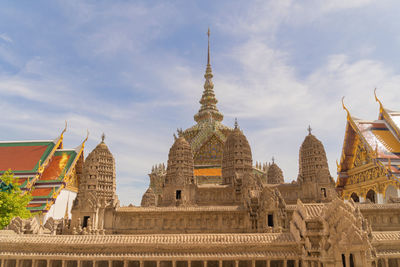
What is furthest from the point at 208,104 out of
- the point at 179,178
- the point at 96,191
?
the point at 96,191

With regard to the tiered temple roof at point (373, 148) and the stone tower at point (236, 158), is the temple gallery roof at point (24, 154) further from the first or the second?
the tiered temple roof at point (373, 148)

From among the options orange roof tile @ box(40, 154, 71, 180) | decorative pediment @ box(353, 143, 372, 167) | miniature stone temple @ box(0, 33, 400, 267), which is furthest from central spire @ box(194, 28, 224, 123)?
orange roof tile @ box(40, 154, 71, 180)

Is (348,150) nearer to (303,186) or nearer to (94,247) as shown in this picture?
(303,186)

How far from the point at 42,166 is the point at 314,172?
41.7 metres

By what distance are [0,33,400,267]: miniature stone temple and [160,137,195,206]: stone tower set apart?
0.15 m

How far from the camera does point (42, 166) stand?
49875 mm

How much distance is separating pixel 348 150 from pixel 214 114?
42.6m

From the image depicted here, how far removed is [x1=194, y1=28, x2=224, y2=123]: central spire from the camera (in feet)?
295

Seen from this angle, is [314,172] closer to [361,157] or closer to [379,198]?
[379,198]

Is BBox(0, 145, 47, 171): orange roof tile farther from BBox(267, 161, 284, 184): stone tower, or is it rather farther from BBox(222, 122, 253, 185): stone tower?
BBox(267, 161, 284, 184): stone tower

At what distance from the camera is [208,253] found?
1930 cm

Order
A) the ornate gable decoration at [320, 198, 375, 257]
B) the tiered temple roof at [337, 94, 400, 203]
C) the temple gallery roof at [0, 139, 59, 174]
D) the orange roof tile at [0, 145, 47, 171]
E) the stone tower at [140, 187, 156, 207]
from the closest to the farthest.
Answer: the ornate gable decoration at [320, 198, 375, 257] < the tiered temple roof at [337, 94, 400, 203] < the temple gallery roof at [0, 139, 59, 174] < the orange roof tile at [0, 145, 47, 171] < the stone tower at [140, 187, 156, 207]

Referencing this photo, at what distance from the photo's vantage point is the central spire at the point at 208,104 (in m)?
90.1

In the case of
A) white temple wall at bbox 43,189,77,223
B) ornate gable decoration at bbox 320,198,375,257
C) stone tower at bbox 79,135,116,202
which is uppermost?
stone tower at bbox 79,135,116,202
